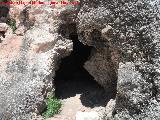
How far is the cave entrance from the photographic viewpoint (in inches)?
349

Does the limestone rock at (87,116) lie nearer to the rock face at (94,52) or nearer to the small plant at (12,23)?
the rock face at (94,52)

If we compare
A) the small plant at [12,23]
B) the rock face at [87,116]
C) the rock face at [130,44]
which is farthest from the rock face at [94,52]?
the rock face at [87,116]

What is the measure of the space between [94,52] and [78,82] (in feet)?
5.14

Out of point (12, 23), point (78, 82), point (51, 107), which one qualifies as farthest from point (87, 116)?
point (12, 23)

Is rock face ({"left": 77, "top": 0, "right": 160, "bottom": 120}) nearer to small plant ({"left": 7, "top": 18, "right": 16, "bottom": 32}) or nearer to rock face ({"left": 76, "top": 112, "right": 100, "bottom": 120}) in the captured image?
rock face ({"left": 76, "top": 112, "right": 100, "bottom": 120})

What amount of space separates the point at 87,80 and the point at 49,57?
2078 mm

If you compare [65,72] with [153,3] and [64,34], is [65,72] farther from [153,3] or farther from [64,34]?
[153,3]

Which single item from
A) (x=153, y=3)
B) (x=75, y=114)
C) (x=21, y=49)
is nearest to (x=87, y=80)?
(x=75, y=114)

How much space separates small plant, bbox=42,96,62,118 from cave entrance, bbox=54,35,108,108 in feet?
2.47

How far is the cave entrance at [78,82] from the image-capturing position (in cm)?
885

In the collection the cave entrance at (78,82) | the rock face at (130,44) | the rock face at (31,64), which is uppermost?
the rock face at (130,44)

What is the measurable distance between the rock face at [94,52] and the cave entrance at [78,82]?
43 cm

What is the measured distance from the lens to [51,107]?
797 centimetres

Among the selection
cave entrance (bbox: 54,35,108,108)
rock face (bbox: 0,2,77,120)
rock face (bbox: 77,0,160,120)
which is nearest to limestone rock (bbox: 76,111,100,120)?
cave entrance (bbox: 54,35,108,108)
